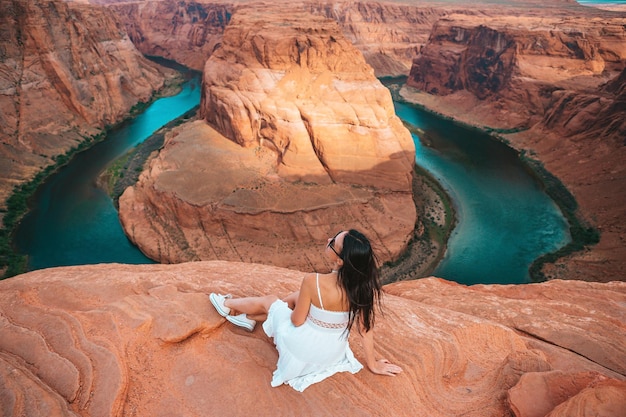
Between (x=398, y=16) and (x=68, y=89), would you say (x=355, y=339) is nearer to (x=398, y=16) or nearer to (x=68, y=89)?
(x=68, y=89)

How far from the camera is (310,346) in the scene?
4473mm

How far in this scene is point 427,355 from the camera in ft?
18.5

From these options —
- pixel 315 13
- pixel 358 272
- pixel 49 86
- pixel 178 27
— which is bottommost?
pixel 49 86

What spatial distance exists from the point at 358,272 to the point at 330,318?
2.49 ft

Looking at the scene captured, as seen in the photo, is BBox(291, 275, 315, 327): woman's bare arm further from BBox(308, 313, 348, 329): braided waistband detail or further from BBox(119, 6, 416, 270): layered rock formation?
BBox(119, 6, 416, 270): layered rock formation

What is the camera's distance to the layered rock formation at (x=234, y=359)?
4.26 metres

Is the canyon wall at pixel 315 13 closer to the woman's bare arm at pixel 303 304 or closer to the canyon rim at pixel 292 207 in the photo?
the canyon rim at pixel 292 207

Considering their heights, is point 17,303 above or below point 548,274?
above

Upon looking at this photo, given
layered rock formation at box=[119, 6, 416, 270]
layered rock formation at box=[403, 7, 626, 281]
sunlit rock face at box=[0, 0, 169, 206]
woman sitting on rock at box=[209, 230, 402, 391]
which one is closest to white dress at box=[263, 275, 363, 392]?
woman sitting on rock at box=[209, 230, 402, 391]

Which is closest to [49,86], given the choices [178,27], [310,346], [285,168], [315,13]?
[285,168]

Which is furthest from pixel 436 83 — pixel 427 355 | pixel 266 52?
pixel 427 355

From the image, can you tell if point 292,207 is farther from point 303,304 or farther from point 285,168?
point 303,304

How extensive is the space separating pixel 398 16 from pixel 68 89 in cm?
7580

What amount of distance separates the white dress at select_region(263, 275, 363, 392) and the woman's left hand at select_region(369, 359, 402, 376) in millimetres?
190
